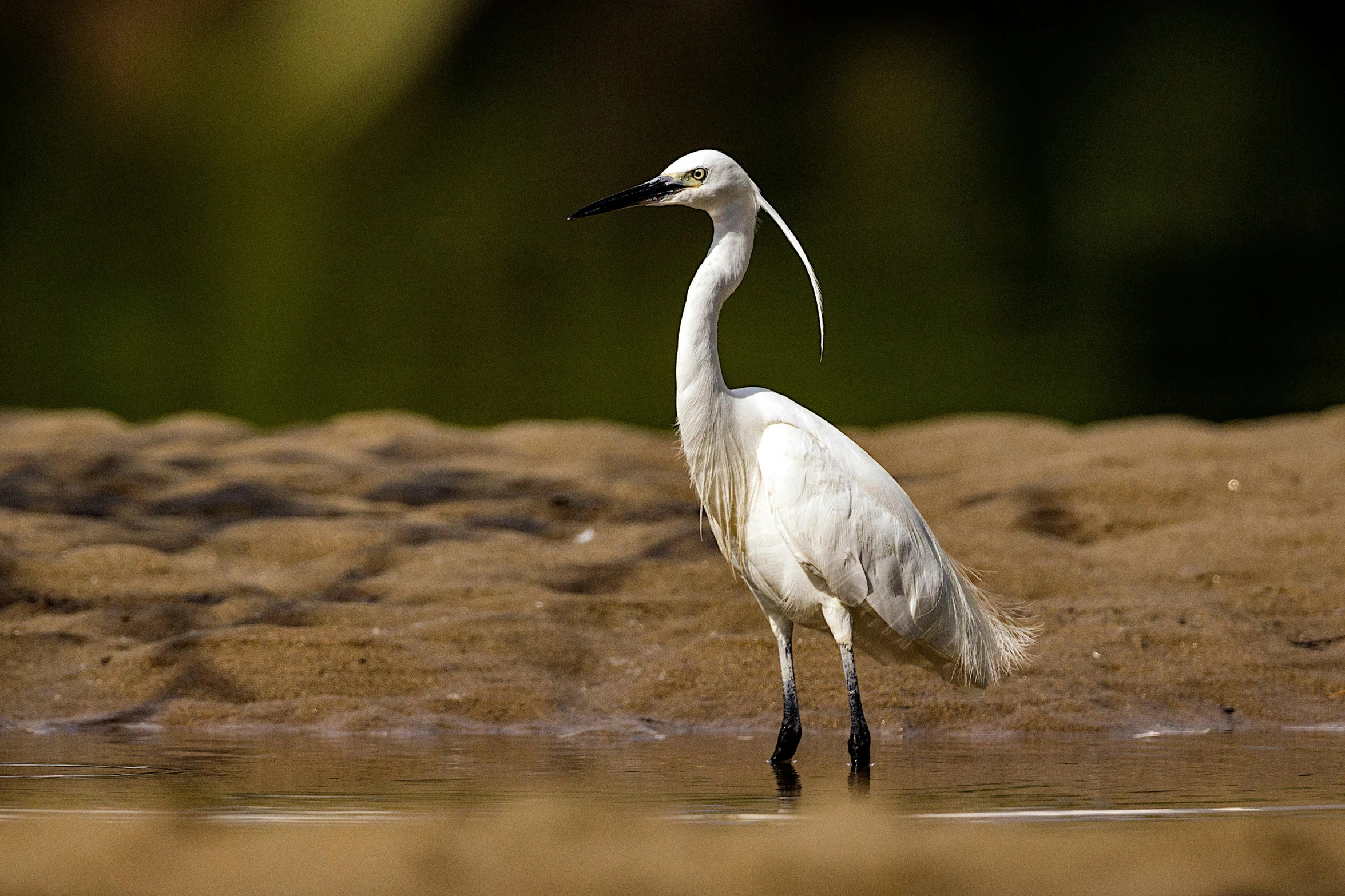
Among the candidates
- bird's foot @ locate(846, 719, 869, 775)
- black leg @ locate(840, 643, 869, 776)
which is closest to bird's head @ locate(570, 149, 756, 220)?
black leg @ locate(840, 643, 869, 776)

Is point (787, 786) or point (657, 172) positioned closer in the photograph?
point (787, 786)

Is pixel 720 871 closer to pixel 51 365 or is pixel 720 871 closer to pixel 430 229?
pixel 430 229

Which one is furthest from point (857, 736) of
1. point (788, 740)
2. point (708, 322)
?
point (708, 322)

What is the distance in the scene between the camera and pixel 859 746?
3395 mm

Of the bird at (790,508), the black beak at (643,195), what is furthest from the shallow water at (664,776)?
the black beak at (643,195)

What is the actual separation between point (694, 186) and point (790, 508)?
0.81 metres

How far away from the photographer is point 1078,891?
6.65ft

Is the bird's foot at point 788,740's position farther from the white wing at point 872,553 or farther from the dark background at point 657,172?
the dark background at point 657,172

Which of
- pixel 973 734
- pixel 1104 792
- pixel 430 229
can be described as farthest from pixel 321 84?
pixel 1104 792

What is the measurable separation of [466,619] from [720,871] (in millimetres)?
2745

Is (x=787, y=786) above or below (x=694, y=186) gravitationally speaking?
below

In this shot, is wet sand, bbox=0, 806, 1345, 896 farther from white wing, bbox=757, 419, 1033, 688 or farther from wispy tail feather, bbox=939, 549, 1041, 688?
wispy tail feather, bbox=939, 549, 1041, 688

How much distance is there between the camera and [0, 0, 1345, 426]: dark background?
9.30m

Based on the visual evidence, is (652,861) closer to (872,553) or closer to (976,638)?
(872,553)
